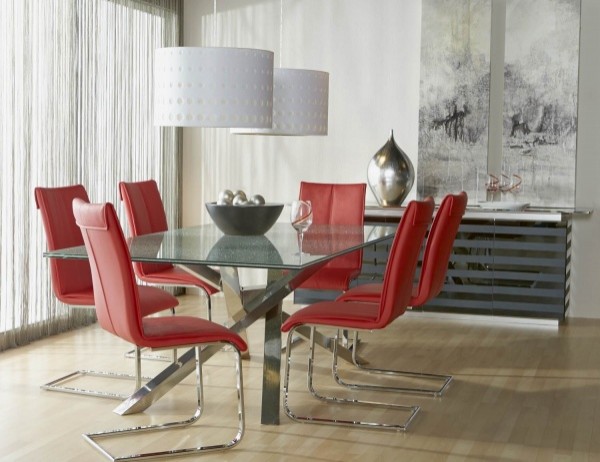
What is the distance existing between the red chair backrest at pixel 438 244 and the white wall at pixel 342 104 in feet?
8.92

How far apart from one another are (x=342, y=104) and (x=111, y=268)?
4.18 meters

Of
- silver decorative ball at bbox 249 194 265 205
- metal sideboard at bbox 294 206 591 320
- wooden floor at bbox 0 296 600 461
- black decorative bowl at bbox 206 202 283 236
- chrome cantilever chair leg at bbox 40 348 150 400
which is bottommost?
wooden floor at bbox 0 296 600 461

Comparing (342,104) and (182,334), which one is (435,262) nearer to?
(182,334)

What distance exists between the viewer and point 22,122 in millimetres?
5676

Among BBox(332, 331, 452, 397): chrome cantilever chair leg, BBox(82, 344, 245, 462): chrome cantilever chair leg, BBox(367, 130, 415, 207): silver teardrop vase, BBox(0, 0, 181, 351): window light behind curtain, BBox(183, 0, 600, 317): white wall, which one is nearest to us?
BBox(82, 344, 245, 462): chrome cantilever chair leg

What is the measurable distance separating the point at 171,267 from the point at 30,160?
3.70ft

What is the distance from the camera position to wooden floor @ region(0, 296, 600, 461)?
3.77 metres

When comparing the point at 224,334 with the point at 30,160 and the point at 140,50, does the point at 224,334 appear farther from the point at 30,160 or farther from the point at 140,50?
the point at 140,50

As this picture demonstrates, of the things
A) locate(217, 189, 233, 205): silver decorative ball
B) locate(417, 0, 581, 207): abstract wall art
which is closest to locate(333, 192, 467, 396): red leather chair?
locate(217, 189, 233, 205): silver decorative ball

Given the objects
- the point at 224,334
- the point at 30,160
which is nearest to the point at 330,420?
the point at 224,334

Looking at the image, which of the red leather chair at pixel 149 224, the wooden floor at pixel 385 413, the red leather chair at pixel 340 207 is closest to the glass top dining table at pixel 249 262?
the wooden floor at pixel 385 413

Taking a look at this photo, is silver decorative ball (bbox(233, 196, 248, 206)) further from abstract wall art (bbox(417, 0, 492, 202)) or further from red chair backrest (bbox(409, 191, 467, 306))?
abstract wall art (bbox(417, 0, 492, 202))

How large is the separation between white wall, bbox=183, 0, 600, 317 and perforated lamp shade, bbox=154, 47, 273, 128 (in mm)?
3260

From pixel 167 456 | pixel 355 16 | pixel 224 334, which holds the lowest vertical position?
pixel 167 456
